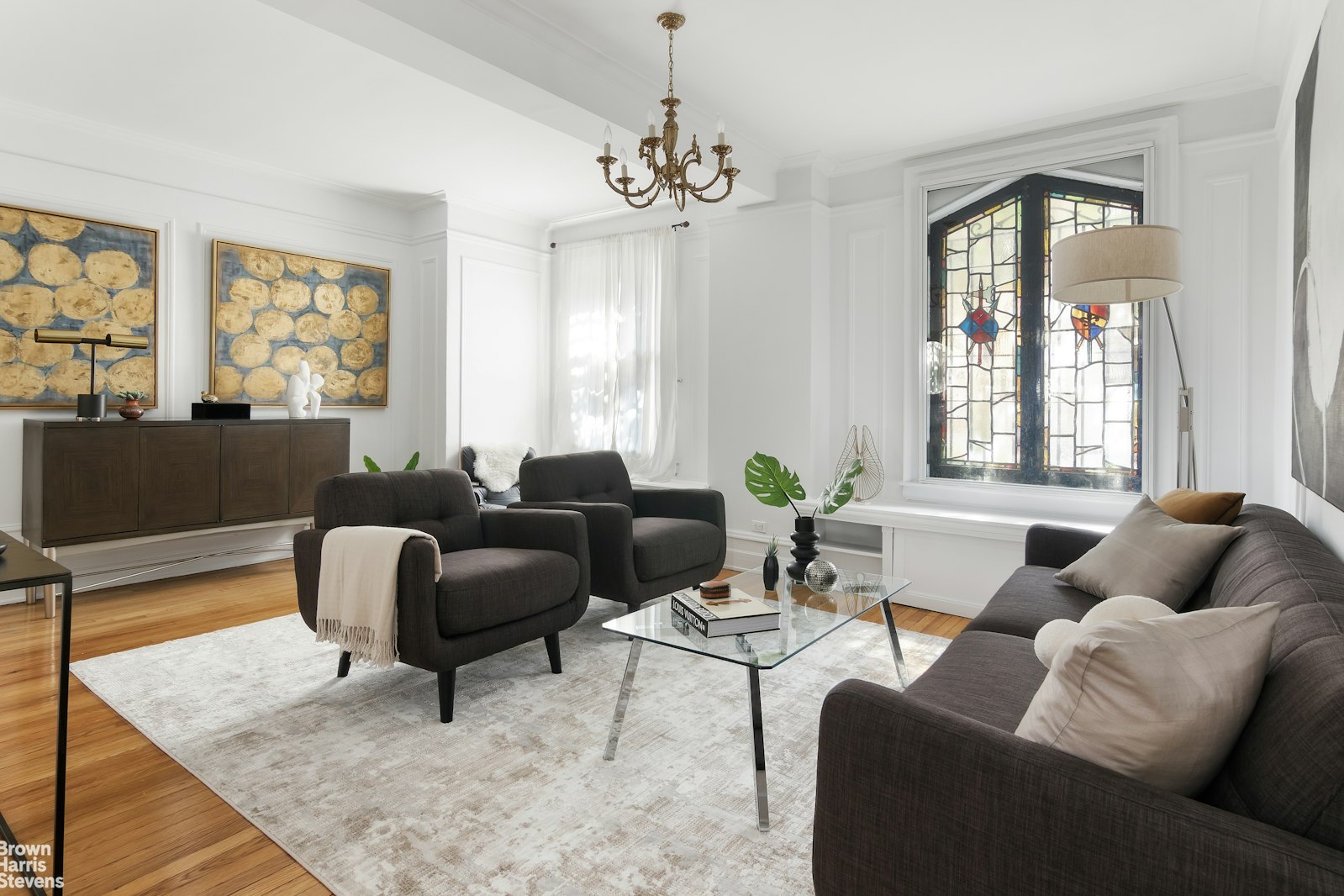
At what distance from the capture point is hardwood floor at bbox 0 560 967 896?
5.47ft

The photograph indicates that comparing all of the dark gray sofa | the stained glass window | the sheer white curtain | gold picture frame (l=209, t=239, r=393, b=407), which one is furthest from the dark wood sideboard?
the dark gray sofa

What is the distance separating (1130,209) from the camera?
3.72m

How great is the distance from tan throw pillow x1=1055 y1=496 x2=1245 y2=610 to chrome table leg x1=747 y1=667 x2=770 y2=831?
116cm

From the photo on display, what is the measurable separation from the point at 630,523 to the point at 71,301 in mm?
3496

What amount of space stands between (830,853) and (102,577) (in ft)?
Result: 15.5

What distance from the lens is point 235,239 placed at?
476 centimetres

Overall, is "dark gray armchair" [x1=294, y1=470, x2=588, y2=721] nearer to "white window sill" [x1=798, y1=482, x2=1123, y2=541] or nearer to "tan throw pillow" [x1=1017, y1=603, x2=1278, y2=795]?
"white window sill" [x1=798, y1=482, x2=1123, y2=541]

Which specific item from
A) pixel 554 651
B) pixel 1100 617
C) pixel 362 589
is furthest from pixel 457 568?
pixel 1100 617

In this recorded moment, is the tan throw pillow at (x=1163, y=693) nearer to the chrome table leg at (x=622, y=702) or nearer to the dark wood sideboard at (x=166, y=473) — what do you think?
the chrome table leg at (x=622, y=702)

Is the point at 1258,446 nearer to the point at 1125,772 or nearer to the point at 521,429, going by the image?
the point at 1125,772

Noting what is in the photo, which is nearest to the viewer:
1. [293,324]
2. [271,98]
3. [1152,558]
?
[1152,558]

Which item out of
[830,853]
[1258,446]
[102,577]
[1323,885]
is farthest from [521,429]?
[1323,885]

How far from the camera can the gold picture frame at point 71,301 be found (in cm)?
394

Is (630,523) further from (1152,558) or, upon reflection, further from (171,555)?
(171,555)
